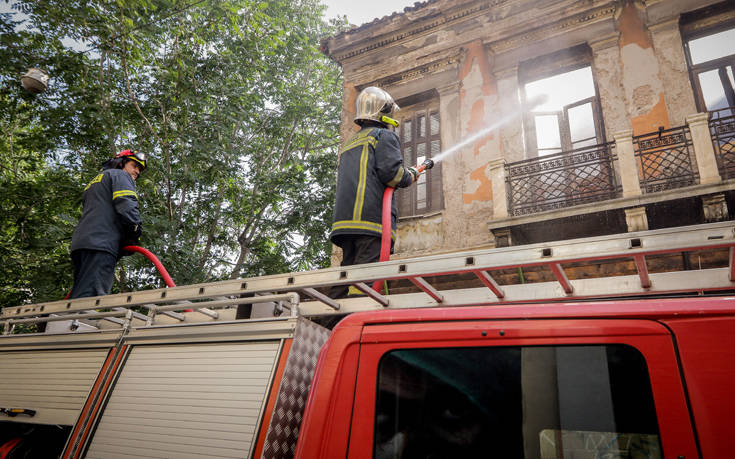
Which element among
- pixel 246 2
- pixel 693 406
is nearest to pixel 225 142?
pixel 246 2

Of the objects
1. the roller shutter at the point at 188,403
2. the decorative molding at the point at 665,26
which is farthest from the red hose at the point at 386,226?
the decorative molding at the point at 665,26

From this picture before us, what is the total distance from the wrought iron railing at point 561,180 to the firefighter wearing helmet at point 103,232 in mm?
5505

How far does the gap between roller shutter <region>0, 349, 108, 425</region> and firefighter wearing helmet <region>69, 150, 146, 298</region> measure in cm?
94

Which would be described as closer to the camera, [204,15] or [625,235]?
[625,235]

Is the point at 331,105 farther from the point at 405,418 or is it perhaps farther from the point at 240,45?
the point at 405,418

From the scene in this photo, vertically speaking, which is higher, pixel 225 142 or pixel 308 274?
pixel 225 142

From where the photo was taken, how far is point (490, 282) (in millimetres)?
2152

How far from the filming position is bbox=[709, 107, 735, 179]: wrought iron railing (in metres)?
6.06

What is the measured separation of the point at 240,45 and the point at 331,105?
3.53 m

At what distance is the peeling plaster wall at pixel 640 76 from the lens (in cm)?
688

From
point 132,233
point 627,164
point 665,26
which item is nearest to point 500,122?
point 627,164

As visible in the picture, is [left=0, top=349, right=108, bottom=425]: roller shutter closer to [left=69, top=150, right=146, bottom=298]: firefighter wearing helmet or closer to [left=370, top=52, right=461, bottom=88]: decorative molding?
[left=69, top=150, right=146, bottom=298]: firefighter wearing helmet

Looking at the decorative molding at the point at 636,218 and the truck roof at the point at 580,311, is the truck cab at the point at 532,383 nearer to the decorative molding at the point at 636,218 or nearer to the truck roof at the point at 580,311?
the truck roof at the point at 580,311

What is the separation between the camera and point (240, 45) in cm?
998
